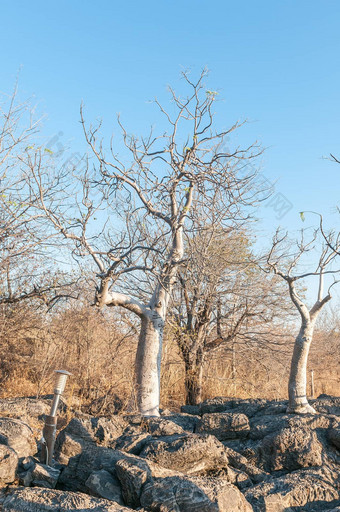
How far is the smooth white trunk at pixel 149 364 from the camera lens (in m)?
11.3

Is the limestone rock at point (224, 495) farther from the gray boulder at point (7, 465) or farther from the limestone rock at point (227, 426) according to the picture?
the limestone rock at point (227, 426)

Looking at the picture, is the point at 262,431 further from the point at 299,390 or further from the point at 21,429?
the point at 21,429

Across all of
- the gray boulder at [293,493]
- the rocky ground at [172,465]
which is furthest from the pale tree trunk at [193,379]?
the gray boulder at [293,493]

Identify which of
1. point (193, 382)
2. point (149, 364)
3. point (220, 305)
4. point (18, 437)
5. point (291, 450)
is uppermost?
point (220, 305)

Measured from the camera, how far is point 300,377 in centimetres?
929

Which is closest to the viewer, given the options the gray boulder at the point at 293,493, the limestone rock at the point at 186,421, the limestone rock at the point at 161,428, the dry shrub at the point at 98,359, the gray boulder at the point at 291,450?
the gray boulder at the point at 293,493

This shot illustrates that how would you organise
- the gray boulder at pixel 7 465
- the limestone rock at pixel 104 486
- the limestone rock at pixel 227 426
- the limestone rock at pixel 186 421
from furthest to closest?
the limestone rock at pixel 186 421, the limestone rock at pixel 227 426, the limestone rock at pixel 104 486, the gray boulder at pixel 7 465

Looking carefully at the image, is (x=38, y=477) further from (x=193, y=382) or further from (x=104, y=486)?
(x=193, y=382)

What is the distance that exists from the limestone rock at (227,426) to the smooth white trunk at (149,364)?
3002mm

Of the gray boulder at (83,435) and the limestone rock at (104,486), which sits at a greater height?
the gray boulder at (83,435)

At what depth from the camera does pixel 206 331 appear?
13891 mm

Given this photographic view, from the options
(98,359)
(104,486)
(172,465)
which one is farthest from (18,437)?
(98,359)

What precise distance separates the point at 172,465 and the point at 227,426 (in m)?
2.46

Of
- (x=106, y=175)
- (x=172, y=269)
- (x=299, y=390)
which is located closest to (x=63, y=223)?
(x=106, y=175)
